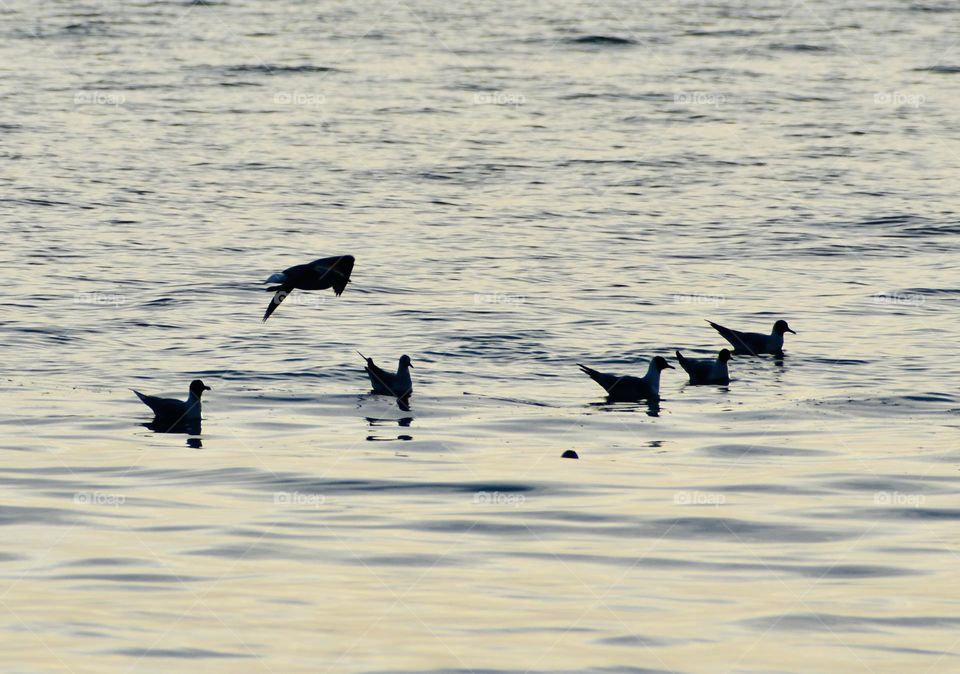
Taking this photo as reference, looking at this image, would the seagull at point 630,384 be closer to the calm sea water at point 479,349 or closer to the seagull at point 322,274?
the calm sea water at point 479,349

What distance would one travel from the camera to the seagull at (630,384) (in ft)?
58.5

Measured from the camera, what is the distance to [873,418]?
54.5ft

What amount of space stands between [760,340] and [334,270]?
7166 millimetres

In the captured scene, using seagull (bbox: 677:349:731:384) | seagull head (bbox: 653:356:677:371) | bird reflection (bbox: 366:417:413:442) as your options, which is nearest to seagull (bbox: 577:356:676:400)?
seagull head (bbox: 653:356:677:371)

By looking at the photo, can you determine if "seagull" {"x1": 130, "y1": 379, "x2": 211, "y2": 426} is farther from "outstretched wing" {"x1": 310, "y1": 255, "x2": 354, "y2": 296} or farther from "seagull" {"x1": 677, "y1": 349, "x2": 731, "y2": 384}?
"seagull" {"x1": 677, "y1": 349, "x2": 731, "y2": 384}

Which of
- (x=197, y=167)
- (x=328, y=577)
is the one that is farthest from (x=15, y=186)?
(x=328, y=577)

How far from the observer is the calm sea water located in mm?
10039

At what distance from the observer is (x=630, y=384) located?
17891 millimetres

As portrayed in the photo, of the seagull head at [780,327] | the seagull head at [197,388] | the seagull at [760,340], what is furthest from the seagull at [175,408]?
the seagull head at [780,327]

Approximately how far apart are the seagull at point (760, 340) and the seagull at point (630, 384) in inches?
93.2

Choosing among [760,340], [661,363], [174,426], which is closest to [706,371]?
[661,363]

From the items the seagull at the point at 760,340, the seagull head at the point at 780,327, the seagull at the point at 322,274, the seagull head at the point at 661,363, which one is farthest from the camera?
the seagull head at the point at 780,327

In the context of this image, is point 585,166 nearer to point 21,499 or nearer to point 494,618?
point 21,499

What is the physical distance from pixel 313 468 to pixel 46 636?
476 cm
